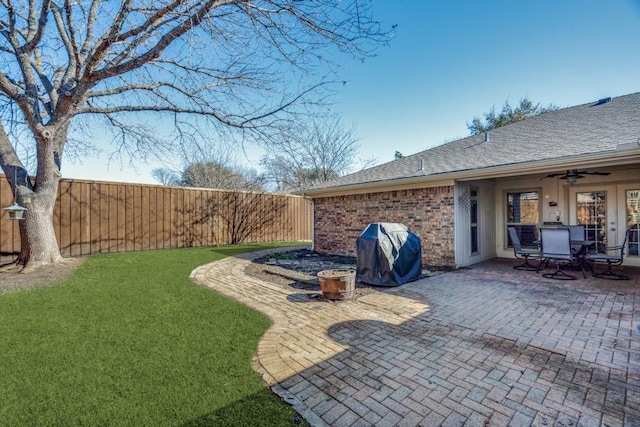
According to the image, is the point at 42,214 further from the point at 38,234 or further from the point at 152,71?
the point at 152,71

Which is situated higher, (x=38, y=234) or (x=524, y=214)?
(x=524, y=214)

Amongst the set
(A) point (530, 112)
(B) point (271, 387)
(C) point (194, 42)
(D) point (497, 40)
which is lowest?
(B) point (271, 387)

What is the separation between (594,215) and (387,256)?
19.4 feet

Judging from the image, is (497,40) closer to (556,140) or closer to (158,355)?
(556,140)

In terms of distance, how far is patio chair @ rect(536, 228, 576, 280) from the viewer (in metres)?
6.03

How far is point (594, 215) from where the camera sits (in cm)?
741

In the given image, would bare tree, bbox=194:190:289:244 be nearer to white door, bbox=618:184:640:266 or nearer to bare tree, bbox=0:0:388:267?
bare tree, bbox=0:0:388:267

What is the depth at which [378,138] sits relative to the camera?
16.3 m

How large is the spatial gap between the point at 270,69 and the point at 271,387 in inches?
261

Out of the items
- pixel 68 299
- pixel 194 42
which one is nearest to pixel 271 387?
pixel 68 299

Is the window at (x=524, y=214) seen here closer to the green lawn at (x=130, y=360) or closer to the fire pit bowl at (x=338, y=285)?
the fire pit bowl at (x=338, y=285)

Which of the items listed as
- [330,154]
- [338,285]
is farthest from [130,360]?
[330,154]

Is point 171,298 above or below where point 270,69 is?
below

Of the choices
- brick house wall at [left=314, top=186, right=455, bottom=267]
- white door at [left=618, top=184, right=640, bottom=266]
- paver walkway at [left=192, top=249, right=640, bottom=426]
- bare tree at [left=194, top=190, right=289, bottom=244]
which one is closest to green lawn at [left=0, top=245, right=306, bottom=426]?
paver walkway at [left=192, top=249, right=640, bottom=426]
